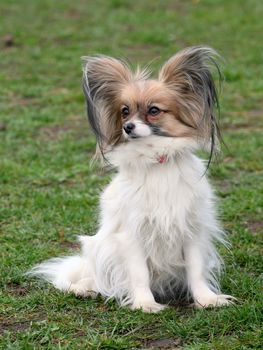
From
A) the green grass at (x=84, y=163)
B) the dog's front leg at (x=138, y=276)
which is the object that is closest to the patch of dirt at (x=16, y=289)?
the green grass at (x=84, y=163)

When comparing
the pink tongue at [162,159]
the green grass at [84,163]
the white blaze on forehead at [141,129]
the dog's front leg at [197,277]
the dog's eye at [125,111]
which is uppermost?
the dog's eye at [125,111]

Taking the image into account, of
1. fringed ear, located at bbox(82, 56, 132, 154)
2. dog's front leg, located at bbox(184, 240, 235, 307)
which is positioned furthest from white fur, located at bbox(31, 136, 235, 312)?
fringed ear, located at bbox(82, 56, 132, 154)

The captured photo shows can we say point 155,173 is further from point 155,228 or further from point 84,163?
point 84,163

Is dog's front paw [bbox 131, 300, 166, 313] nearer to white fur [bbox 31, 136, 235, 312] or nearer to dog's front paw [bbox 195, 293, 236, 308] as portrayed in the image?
white fur [bbox 31, 136, 235, 312]

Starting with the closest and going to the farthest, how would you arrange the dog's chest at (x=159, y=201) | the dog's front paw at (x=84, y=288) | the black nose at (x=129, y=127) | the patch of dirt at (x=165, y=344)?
the patch of dirt at (x=165, y=344)
the black nose at (x=129, y=127)
the dog's chest at (x=159, y=201)
the dog's front paw at (x=84, y=288)

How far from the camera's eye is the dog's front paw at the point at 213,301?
14.9 feet

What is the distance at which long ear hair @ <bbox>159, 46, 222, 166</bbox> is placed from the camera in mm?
4484

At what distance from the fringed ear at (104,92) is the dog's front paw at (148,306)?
0.86 meters

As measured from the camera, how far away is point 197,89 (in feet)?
14.8

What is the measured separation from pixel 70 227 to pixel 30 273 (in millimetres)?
983

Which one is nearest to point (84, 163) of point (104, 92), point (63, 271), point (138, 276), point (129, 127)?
point (63, 271)

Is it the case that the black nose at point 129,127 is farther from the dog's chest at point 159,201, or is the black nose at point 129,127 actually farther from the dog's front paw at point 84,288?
the dog's front paw at point 84,288

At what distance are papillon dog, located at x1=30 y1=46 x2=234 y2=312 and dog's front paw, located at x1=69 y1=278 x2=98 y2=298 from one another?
119 mm

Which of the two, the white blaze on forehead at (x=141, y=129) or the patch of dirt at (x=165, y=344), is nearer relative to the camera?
the patch of dirt at (x=165, y=344)
